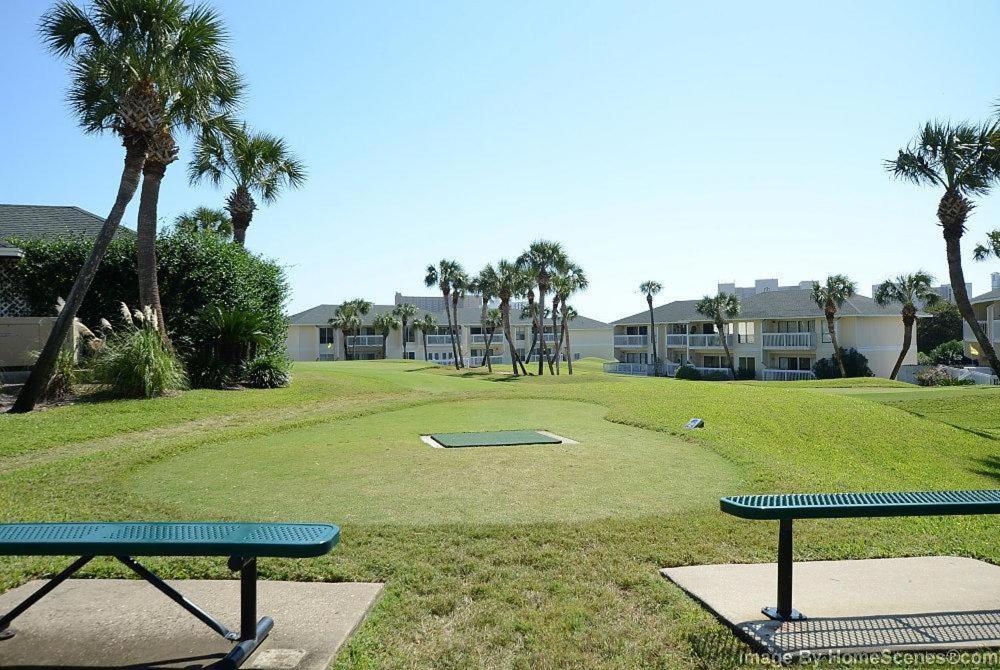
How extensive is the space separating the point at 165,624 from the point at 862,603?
4.35 metres

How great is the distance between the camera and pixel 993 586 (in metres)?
4.85

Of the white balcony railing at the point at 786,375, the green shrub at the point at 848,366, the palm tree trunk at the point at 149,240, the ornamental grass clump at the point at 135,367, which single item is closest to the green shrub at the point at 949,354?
the green shrub at the point at 848,366

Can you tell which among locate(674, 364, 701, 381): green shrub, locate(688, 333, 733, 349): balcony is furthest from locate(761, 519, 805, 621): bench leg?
locate(688, 333, 733, 349): balcony

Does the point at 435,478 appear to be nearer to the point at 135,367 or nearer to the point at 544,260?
the point at 135,367

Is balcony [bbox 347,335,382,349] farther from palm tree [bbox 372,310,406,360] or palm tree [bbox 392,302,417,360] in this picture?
palm tree [bbox 392,302,417,360]

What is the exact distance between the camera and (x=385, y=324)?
77.9 metres

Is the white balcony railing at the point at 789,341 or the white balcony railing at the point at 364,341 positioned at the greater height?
the white balcony railing at the point at 364,341

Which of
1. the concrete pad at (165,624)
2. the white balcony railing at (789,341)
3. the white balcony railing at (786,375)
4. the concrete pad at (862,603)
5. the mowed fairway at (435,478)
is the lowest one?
the white balcony railing at (786,375)

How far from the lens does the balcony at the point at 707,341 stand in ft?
204

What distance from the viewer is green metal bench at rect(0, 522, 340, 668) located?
3.69 meters

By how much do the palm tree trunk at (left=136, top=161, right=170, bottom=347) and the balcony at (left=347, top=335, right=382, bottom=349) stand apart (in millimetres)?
57181

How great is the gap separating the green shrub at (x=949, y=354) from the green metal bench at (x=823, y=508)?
189 ft

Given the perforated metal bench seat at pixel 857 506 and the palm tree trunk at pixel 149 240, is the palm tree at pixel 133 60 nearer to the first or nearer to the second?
the palm tree trunk at pixel 149 240

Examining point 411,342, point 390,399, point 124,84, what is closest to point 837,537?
point 390,399
